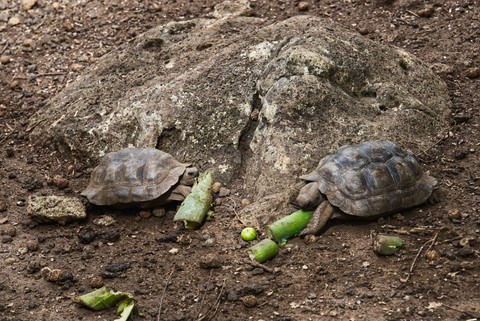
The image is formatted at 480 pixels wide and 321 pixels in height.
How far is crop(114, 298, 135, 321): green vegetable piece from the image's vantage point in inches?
187

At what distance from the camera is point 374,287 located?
4.83 meters

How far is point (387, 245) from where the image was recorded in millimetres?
5078

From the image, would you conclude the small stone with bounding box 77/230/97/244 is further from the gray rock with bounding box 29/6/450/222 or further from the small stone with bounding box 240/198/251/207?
the small stone with bounding box 240/198/251/207

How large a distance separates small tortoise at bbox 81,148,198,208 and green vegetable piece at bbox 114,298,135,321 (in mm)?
1109

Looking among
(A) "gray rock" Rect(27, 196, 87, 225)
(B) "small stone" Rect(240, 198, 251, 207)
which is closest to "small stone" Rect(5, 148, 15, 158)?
(A) "gray rock" Rect(27, 196, 87, 225)

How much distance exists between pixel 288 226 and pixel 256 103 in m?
1.29

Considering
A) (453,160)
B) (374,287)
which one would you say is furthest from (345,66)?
(374,287)

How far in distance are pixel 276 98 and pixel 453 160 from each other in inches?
55.9

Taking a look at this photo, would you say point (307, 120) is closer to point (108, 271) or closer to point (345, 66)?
point (345, 66)

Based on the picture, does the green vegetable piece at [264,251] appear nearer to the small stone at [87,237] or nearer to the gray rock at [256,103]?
the gray rock at [256,103]

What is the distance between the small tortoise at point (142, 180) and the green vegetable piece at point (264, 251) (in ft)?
2.85

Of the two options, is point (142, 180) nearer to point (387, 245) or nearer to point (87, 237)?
point (87, 237)

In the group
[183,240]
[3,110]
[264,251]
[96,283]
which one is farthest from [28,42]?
[264,251]

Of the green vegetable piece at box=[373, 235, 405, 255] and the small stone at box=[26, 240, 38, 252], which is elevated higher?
the green vegetable piece at box=[373, 235, 405, 255]
